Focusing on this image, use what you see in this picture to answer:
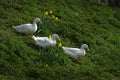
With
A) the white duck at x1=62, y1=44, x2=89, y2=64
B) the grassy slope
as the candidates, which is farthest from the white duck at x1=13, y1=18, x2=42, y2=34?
the white duck at x1=62, y1=44, x2=89, y2=64

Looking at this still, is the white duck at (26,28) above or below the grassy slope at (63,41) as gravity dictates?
above

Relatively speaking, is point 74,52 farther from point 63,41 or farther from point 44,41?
point 63,41

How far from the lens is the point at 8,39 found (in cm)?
1125

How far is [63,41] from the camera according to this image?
13047 millimetres

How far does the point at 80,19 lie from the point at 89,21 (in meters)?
0.49

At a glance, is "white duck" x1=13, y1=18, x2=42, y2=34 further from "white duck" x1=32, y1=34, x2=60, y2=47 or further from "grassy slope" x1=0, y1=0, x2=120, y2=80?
"white duck" x1=32, y1=34, x2=60, y2=47

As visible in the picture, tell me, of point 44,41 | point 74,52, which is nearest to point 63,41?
point 74,52

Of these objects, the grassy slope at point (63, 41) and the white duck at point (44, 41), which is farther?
the white duck at point (44, 41)

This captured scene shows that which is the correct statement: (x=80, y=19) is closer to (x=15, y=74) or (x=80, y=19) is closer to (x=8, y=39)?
→ (x=8, y=39)

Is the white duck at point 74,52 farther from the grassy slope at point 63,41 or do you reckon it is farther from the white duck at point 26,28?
the white duck at point 26,28

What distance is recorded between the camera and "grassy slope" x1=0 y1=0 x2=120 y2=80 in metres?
10.4

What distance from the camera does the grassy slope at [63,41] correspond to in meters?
10.4

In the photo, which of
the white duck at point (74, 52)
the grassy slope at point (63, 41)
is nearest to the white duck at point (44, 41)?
the grassy slope at point (63, 41)

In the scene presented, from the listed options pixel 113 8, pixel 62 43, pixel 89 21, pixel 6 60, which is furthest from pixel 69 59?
pixel 113 8
